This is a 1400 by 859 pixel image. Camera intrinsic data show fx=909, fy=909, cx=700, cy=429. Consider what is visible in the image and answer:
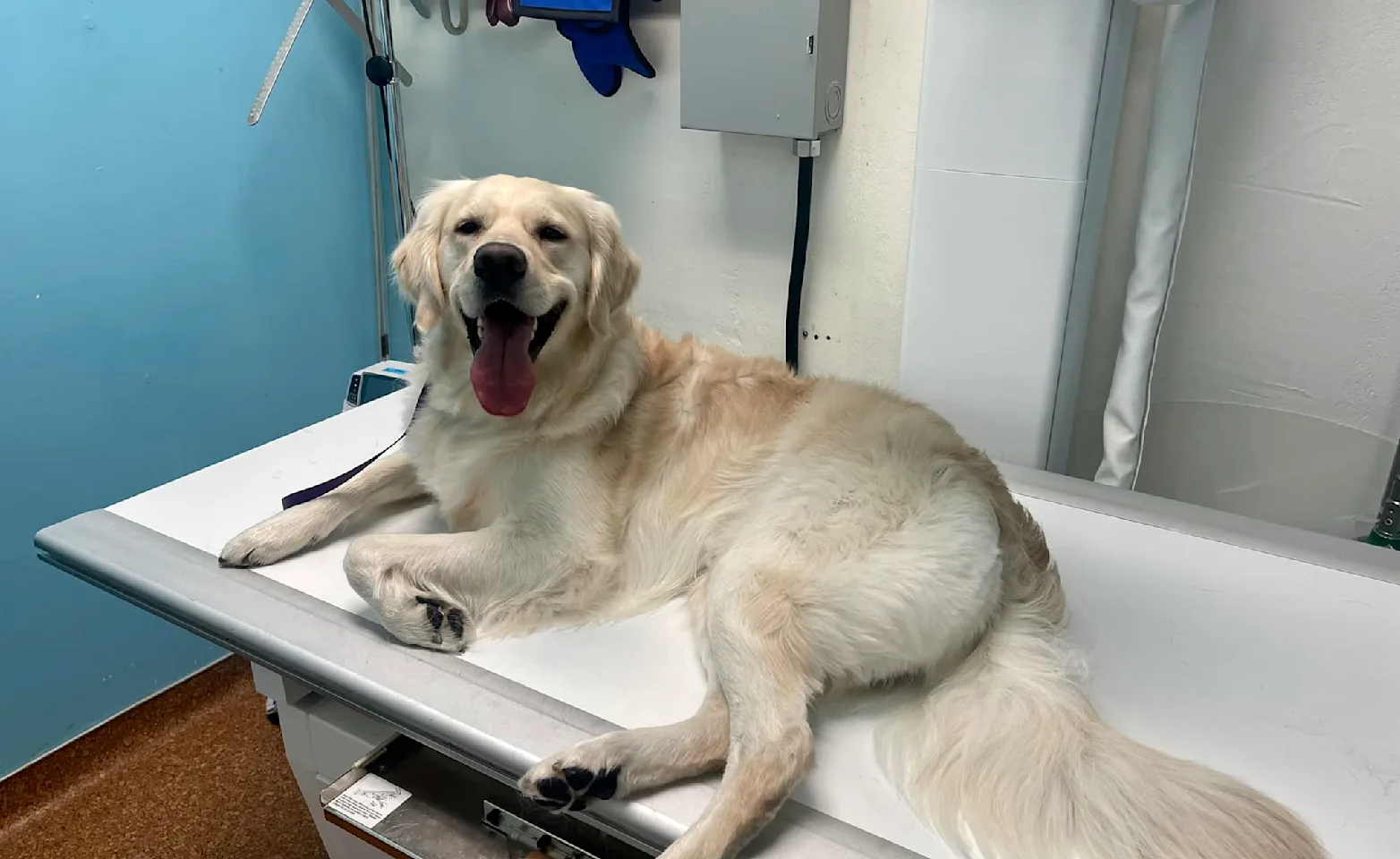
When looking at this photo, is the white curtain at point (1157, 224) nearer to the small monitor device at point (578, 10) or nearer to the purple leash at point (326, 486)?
the small monitor device at point (578, 10)

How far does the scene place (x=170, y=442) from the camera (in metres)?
1.92

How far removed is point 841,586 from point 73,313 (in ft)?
5.16

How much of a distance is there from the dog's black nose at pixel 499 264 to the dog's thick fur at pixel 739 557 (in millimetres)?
20

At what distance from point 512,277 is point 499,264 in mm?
23

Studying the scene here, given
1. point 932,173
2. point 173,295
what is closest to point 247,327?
point 173,295

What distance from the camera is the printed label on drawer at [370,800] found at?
2.82 feet

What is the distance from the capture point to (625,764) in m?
0.81

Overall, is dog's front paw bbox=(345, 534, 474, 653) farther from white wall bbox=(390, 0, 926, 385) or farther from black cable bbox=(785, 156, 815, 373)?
white wall bbox=(390, 0, 926, 385)

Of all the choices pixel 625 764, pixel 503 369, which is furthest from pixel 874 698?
pixel 503 369

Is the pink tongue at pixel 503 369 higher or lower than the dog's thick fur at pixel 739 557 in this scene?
higher

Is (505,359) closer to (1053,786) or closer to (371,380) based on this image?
(1053,786)

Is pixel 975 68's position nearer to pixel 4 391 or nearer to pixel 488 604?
pixel 488 604

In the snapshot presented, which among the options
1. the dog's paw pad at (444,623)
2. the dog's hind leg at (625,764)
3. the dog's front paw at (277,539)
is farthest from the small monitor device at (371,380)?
the dog's hind leg at (625,764)

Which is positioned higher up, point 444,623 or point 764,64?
point 764,64
